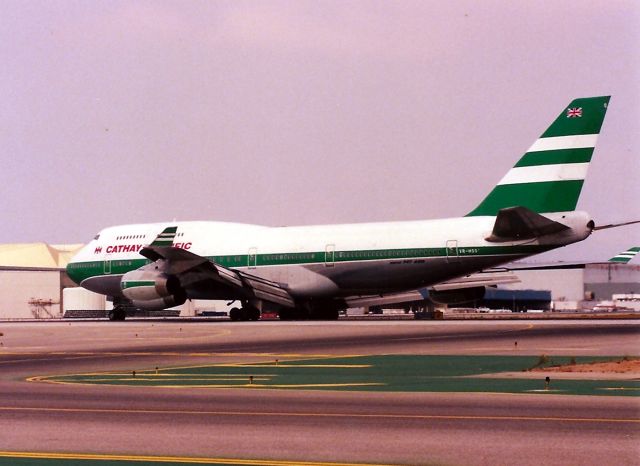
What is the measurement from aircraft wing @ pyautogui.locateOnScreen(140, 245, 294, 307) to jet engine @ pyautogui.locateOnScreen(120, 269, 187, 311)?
66cm

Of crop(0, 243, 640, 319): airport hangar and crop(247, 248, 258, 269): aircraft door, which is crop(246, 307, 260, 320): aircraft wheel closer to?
crop(247, 248, 258, 269): aircraft door

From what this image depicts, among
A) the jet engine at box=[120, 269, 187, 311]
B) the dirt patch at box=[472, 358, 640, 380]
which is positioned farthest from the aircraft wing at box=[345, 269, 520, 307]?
the dirt patch at box=[472, 358, 640, 380]

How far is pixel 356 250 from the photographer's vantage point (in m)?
59.8

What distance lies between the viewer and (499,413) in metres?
16.5

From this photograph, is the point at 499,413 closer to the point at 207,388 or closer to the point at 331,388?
the point at 331,388

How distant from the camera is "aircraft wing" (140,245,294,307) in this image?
62.5 meters

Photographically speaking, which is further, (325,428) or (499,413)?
(499,413)

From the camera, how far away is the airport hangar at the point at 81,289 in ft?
351

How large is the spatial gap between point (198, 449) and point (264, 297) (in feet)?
164

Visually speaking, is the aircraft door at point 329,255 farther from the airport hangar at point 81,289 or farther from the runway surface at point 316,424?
the airport hangar at point 81,289

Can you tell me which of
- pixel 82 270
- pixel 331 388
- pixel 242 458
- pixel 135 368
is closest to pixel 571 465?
pixel 242 458

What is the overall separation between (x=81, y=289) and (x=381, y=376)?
8301 centimetres

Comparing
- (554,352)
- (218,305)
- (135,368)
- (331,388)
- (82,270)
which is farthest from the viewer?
(218,305)

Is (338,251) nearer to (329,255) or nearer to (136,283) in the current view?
(329,255)
